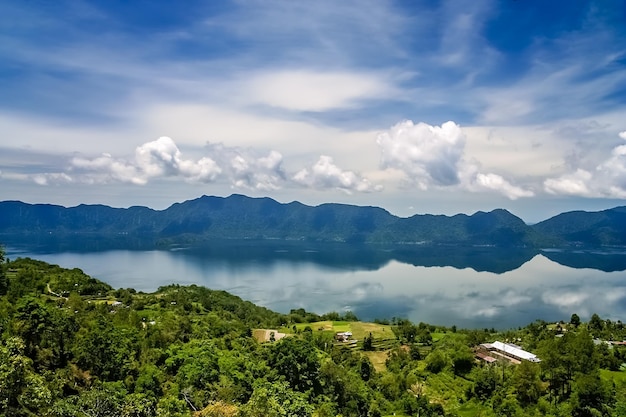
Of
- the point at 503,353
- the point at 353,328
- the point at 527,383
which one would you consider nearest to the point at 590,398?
the point at 527,383

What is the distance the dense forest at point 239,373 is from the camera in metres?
11.2

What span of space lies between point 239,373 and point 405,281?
72790mm

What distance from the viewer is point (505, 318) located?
59.1m

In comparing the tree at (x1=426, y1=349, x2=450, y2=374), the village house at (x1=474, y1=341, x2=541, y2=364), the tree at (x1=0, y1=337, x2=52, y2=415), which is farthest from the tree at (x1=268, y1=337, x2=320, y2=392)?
the tree at (x1=0, y1=337, x2=52, y2=415)

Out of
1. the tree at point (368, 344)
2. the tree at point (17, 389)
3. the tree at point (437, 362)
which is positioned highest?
the tree at point (17, 389)

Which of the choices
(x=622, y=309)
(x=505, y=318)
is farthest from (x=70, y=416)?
(x=622, y=309)

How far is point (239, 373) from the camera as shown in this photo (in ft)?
65.6


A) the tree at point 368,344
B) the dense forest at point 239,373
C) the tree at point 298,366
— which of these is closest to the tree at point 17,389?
the dense forest at point 239,373

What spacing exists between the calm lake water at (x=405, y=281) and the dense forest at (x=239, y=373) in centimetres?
2788

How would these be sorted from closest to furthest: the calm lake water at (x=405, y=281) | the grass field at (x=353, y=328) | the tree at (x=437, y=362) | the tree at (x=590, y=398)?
the tree at (x=590, y=398) < the tree at (x=437, y=362) < the grass field at (x=353, y=328) < the calm lake water at (x=405, y=281)

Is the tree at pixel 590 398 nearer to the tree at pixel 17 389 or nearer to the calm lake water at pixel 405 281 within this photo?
the tree at pixel 17 389

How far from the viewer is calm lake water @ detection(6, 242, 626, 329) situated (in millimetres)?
64250

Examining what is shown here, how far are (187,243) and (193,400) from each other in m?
185

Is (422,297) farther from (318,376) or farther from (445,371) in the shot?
(318,376)
